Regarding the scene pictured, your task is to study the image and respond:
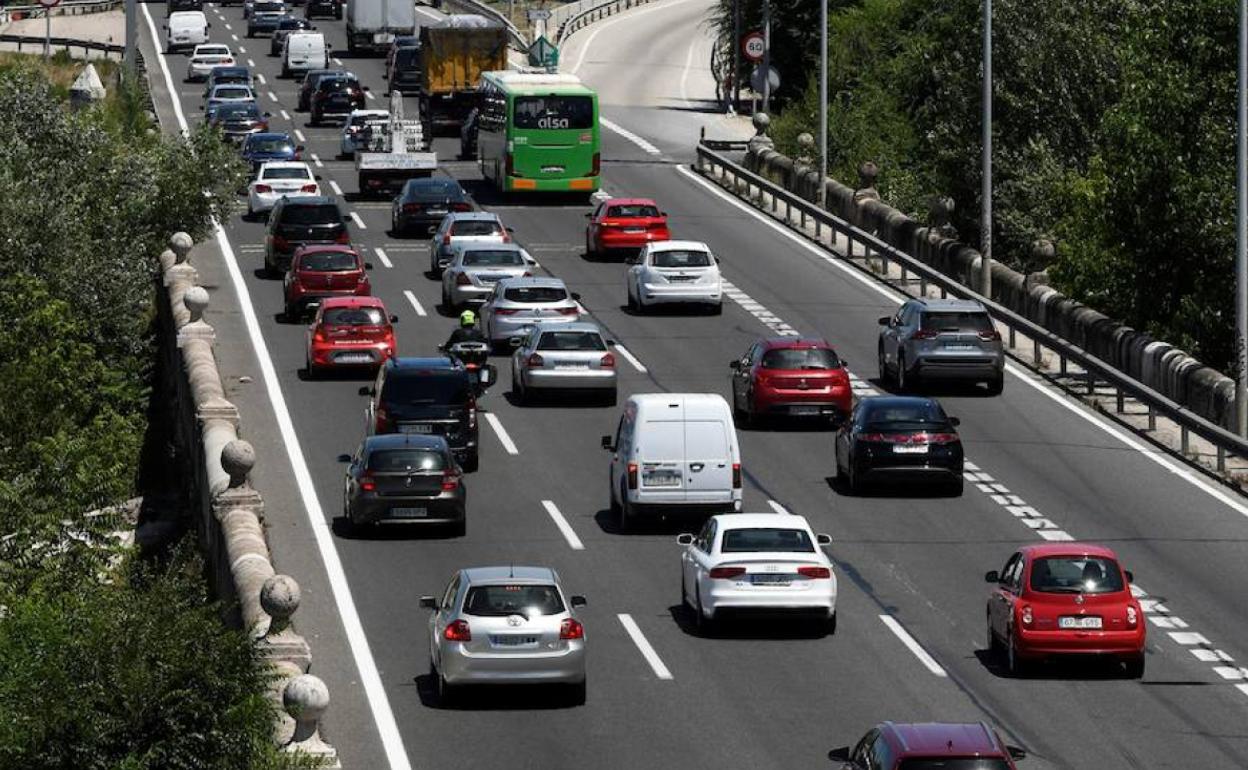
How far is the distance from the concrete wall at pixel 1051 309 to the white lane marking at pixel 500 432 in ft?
39.1

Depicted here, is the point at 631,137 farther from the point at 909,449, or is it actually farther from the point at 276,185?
the point at 909,449

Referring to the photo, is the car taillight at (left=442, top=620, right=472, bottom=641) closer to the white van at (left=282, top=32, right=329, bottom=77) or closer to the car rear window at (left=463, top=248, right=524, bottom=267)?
the car rear window at (left=463, top=248, right=524, bottom=267)

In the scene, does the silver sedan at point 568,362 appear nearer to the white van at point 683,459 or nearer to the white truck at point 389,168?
the white van at point 683,459

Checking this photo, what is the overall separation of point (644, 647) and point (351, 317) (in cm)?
1961

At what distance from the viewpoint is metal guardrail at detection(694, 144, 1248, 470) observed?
44.3m

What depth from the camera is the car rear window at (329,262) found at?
5809 cm

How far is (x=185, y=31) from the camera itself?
120188 mm

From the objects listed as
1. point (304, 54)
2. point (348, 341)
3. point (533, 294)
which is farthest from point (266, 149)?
point (304, 54)

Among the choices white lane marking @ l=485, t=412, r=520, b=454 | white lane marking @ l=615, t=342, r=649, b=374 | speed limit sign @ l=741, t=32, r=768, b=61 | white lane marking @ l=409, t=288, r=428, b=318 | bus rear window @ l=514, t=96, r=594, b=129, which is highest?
speed limit sign @ l=741, t=32, r=768, b=61

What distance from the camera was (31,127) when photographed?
7069cm

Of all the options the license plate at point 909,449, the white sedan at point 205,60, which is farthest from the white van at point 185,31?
the license plate at point 909,449

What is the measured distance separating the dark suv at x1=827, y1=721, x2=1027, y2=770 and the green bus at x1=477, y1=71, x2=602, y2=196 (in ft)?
170

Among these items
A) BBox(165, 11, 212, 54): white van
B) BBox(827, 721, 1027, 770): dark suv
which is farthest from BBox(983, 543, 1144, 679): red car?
BBox(165, 11, 212, 54): white van

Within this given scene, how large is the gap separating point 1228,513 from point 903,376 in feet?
32.1
